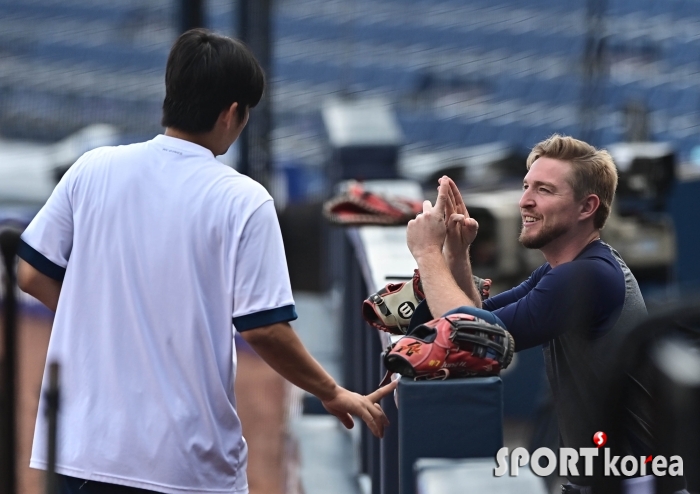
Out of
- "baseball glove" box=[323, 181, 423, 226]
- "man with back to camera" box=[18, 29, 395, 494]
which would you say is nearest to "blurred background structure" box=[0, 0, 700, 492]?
"baseball glove" box=[323, 181, 423, 226]

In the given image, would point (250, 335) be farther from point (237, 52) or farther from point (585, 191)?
point (585, 191)

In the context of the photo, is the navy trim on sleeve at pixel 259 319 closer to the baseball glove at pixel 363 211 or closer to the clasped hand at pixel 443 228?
the clasped hand at pixel 443 228

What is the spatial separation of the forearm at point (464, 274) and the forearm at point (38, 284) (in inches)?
33.6

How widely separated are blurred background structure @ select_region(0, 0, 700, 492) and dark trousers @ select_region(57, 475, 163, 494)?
25.9 feet

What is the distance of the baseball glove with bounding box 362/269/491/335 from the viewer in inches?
101

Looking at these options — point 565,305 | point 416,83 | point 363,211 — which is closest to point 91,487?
point 565,305

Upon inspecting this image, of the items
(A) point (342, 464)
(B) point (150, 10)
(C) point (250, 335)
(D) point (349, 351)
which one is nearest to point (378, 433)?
(C) point (250, 335)

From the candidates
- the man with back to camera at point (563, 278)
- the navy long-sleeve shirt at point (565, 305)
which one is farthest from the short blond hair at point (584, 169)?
the navy long-sleeve shirt at point (565, 305)

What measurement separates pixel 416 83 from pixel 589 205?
60.7 feet

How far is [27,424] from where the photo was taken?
20.7ft

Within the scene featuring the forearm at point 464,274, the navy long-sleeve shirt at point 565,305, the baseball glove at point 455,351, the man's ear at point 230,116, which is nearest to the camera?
the baseball glove at point 455,351

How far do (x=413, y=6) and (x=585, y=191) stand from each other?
69.3 feet

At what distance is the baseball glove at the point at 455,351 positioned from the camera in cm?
213

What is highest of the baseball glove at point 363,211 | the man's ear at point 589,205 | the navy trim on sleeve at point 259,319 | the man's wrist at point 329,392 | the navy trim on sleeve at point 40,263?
the baseball glove at point 363,211
